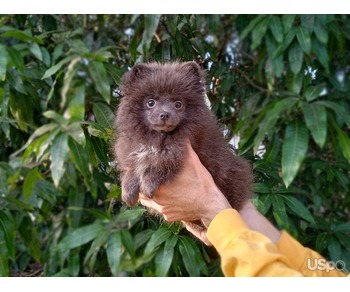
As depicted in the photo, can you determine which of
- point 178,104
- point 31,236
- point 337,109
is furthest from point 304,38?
point 31,236

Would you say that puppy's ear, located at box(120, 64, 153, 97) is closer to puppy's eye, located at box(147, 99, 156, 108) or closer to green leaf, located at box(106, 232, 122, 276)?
puppy's eye, located at box(147, 99, 156, 108)

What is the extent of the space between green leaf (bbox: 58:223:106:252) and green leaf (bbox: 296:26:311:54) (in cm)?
56

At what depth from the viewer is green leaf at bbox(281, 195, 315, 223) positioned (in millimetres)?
1126

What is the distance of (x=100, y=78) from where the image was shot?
3.35 feet

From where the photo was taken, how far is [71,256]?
1119mm

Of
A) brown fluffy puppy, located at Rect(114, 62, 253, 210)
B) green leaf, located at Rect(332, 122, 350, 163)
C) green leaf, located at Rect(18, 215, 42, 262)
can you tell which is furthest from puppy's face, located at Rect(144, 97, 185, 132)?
green leaf, located at Rect(18, 215, 42, 262)

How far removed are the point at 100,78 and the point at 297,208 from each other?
1.70 feet

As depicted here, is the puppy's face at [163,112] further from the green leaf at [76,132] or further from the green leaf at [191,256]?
the green leaf at [191,256]

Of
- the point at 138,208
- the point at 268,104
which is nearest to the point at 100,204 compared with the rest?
the point at 138,208

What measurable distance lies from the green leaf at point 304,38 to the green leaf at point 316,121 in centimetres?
12

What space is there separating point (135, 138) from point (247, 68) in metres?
0.32

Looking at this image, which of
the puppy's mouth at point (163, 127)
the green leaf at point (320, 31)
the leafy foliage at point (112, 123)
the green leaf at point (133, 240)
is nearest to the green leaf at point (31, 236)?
the leafy foliage at point (112, 123)

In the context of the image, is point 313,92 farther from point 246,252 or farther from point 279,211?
point 246,252

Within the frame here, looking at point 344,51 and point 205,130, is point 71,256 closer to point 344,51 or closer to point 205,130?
point 205,130
